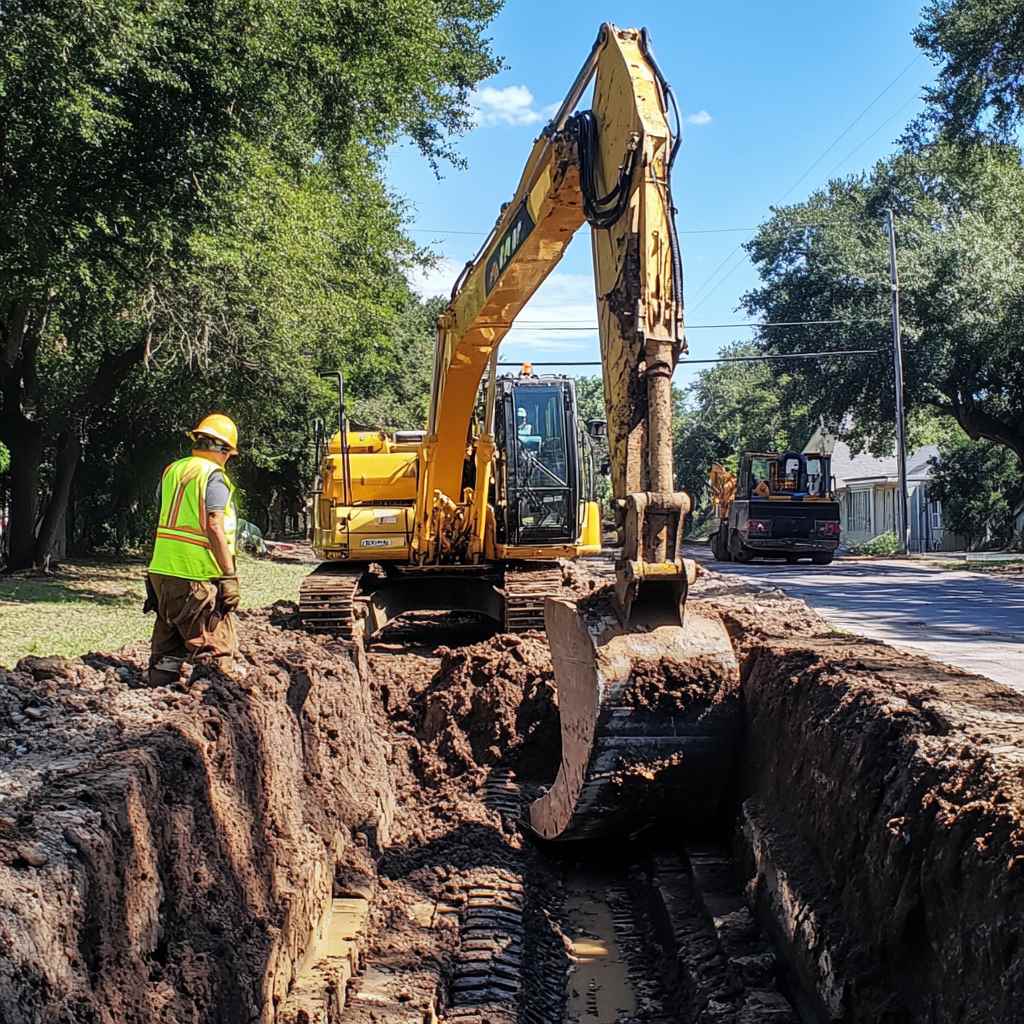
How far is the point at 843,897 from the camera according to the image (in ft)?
15.7

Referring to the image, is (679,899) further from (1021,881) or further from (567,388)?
(567,388)

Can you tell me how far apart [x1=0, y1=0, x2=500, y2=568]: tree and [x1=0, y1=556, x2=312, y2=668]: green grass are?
12.0 feet

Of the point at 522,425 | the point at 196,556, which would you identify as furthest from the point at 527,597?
the point at 196,556

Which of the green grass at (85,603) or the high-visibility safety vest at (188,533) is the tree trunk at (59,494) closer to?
the green grass at (85,603)

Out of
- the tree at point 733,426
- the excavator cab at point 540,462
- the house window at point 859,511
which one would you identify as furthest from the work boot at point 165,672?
the tree at point 733,426

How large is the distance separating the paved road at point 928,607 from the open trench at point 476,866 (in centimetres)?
385

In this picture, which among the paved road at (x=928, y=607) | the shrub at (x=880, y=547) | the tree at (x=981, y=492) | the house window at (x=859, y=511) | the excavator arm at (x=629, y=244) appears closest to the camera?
the excavator arm at (x=629, y=244)

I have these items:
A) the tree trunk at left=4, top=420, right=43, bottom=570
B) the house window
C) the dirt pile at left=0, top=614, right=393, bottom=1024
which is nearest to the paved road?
the dirt pile at left=0, top=614, right=393, bottom=1024

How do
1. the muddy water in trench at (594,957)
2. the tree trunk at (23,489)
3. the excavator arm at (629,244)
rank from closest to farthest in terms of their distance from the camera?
the muddy water in trench at (594,957) < the excavator arm at (629,244) < the tree trunk at (23,489)

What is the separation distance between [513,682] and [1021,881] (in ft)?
19.7

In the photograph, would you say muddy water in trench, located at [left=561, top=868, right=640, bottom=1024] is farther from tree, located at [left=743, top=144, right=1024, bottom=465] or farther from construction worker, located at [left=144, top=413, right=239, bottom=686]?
tree, located at [left=743, top=144, right=1024, bottom=465]

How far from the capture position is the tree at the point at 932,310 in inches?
1344

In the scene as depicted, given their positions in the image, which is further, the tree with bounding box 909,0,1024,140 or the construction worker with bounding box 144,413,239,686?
the tree with bounding box 909,0,1024,140

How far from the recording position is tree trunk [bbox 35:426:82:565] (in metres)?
21.6
